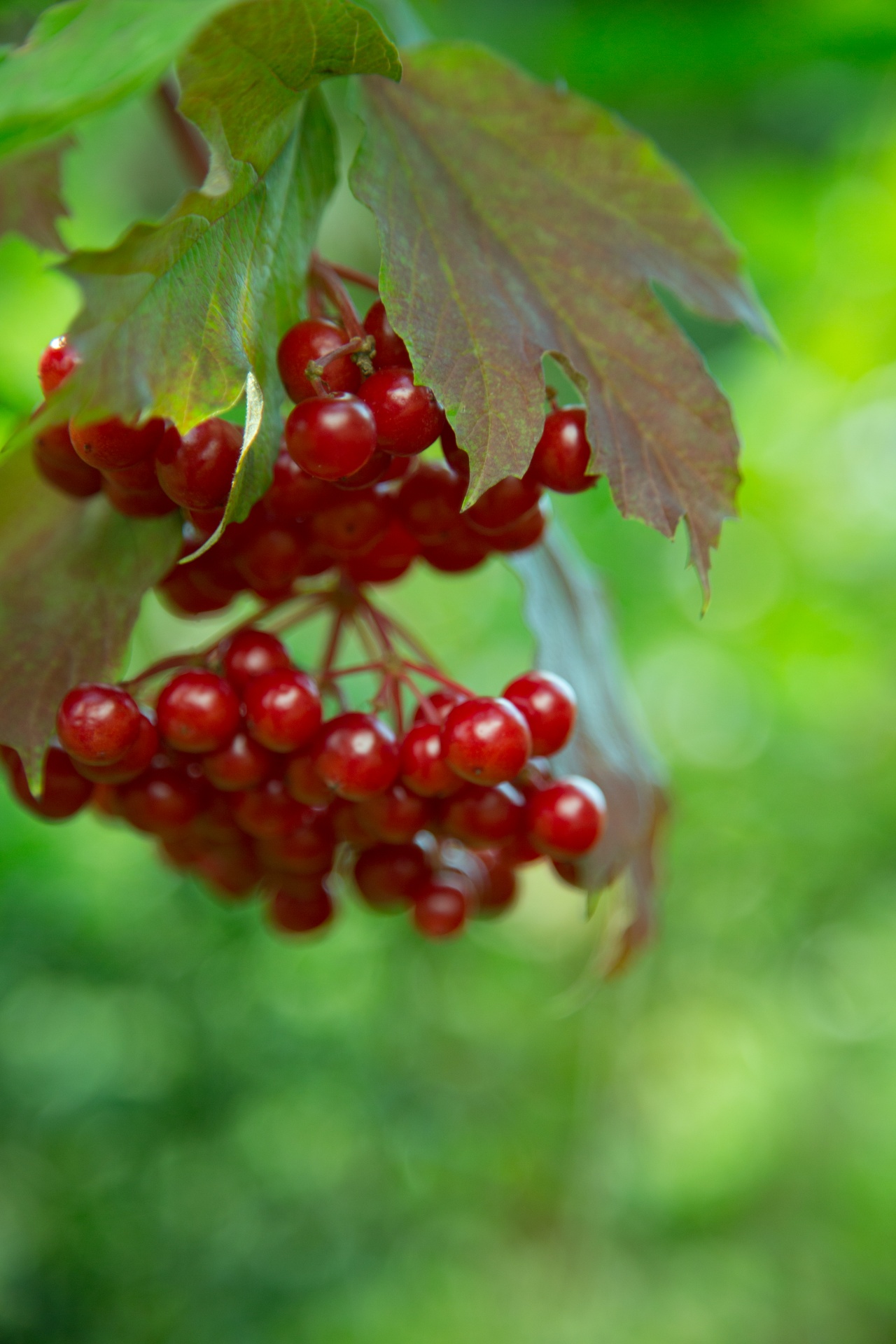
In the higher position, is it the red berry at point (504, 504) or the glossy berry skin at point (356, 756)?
the red berry at point (504, 504)

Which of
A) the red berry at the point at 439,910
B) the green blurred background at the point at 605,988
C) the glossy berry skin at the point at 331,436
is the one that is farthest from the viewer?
the green blurred background at the point at 605,988

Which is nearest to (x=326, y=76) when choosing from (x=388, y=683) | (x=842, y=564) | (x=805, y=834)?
(x=388, y=683)

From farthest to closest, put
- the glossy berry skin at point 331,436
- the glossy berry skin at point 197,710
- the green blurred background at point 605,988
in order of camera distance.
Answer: the green blurred background at point 605,988 < the glossy berry skin at point 197,710 < the glossy berry skin at point 331,436

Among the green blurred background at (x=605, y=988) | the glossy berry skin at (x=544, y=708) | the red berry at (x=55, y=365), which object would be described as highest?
the red berry at (x=55, y=365)

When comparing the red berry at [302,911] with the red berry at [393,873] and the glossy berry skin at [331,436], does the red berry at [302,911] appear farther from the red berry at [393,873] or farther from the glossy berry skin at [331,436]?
the glossy berry skin at [331,436]

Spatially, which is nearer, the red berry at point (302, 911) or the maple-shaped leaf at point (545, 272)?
the maple-shaped leaf at point (545, 272)

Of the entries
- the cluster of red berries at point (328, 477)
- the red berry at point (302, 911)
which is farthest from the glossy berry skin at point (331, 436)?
the red berry at point (302, 911)
